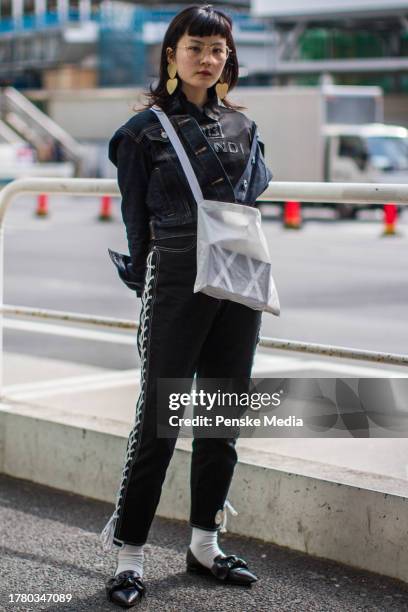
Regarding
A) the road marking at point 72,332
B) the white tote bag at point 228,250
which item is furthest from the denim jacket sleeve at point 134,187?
the road marking at point 72,332

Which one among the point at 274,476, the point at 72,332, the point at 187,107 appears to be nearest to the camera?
the point at 187,107

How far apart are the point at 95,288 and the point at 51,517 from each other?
7.74 metres

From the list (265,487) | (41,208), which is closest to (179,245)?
(265,487)

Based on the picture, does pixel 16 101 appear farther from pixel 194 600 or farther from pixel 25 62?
pixel 194 600

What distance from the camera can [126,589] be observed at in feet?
11.9

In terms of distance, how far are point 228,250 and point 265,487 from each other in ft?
3.72

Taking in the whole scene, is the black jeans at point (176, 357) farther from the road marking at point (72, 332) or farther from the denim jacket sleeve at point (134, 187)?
the road marking at point (72, 332)

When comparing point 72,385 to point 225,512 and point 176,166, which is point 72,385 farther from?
point 176,166

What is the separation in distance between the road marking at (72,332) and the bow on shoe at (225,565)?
484 cm

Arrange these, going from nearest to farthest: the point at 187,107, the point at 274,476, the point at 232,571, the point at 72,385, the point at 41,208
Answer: the point at 187,107 → the point at 232,571 → the point at 274,476 → the point at 72,385 → the point at 41,208

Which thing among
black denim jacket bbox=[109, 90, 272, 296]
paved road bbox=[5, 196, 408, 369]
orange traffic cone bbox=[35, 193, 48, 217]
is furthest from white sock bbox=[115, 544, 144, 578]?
orange traffic cone bbox=[35, 193, 48, 217]

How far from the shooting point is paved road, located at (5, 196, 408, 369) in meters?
4.61

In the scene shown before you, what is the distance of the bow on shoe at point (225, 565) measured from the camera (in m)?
3.79

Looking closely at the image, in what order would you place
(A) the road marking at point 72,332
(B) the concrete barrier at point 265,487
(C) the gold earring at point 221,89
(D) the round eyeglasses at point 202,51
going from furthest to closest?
(A) the road marking at point 72,332
(B) the concrete barrier at point 265,487
(C) the gold earring at point 221,89
(D) the round eyeglasses at point 202,51
